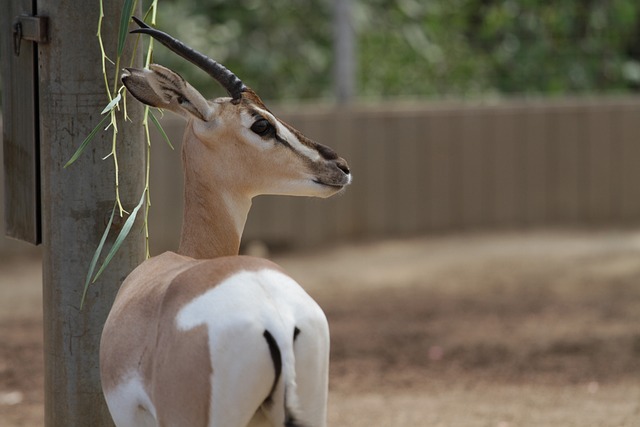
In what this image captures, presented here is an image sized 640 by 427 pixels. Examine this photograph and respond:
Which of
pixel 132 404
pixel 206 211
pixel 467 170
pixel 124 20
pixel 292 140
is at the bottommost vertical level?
pixel 467 170

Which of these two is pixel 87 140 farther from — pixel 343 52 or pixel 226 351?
pixel 343 52

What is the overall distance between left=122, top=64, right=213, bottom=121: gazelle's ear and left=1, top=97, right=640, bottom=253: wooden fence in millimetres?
5945

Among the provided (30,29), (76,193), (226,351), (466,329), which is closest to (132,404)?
(226,351)

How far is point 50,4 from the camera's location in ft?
12.6

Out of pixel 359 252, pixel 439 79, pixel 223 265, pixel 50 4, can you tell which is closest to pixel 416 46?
pixel 439 79

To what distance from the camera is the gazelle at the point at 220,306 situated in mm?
2525

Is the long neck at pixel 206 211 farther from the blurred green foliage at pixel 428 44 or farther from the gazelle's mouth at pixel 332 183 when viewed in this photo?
the blurred green foliage at pixel 428 44

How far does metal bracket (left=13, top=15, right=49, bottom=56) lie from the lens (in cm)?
380

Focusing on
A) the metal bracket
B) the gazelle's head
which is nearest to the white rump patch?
the gazelle's head

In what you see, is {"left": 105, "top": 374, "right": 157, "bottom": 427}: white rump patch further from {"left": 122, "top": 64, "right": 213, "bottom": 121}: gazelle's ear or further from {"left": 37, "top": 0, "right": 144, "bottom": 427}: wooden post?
{"left": 37, "top": 0, "right": 144, "bottom": 427}: wooden post

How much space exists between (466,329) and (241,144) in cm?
408

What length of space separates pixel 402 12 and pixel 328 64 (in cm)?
94

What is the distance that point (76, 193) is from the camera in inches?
150

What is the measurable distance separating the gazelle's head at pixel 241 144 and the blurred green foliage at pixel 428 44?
7.02 metres
